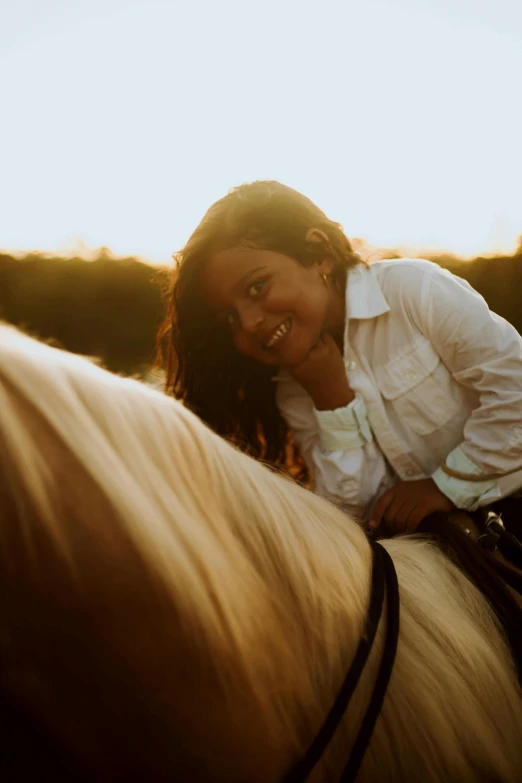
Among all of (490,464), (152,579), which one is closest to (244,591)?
(152,579)

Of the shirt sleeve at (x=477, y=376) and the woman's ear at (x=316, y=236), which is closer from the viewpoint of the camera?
the shirt sleeve at (x=477, y=376)

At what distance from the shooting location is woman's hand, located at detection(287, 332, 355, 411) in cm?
167

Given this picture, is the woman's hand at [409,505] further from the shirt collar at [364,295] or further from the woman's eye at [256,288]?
the woman's eye at [256,288]

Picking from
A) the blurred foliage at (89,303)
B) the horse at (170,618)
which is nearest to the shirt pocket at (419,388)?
the horse at (170,618)

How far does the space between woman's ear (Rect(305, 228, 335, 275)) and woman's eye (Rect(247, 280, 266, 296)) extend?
238mm

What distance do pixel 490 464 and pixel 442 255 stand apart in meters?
5.88

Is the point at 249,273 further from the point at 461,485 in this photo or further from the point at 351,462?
the point at 461,485

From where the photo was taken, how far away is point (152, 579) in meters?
0.53

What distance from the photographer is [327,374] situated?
1.67 meters

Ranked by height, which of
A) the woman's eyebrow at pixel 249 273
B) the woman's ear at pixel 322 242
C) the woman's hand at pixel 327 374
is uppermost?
the woman's ear at pixel 322 242

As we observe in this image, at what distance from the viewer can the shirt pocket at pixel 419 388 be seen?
64.1 inches

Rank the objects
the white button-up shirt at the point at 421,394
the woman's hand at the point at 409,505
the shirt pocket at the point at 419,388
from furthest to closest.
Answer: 1. the shirt pocket at the point at 419,388
2. the white button-up shirt at the point at 421,394
3. the woman's hand at the point at 409,505

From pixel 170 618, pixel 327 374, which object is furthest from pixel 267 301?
pixel 170 618

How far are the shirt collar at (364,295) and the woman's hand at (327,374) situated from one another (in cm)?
11
